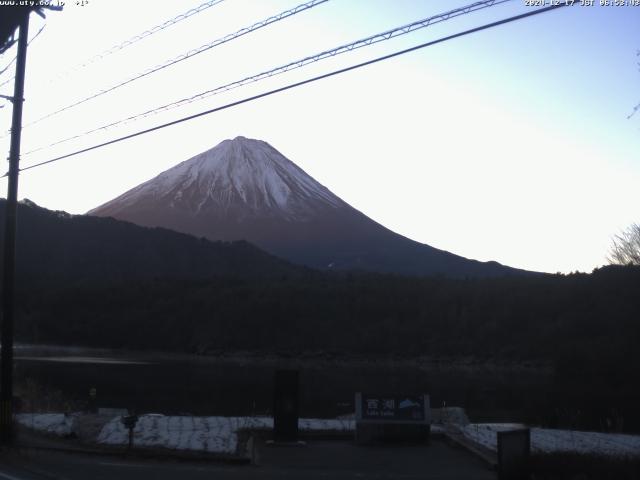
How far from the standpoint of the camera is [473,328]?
3255 inches

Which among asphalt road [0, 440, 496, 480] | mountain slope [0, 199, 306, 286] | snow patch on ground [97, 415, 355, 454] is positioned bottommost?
asphalt road [0, 440, 496, 480]

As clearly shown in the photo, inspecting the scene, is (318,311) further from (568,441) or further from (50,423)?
(568,441)

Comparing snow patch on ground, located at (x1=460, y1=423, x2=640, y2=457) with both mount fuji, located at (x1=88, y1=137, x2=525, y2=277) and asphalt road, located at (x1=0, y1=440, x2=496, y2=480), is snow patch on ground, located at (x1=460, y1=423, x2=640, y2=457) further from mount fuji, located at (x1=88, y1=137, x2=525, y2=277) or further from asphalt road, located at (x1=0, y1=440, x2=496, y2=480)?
mount fuji, located at (x1=88, y1=137, x2=525, y2=277)

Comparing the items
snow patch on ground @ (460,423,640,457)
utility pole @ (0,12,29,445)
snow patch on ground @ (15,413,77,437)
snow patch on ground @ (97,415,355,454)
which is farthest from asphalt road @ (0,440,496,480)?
utility pole @ (0,12,29,445)

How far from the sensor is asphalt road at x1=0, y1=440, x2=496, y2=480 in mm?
13141

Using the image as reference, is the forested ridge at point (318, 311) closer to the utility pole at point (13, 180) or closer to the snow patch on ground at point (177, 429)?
the snow patch on ground at point (177, 429)

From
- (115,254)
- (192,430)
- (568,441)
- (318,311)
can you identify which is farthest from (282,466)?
(115,254)

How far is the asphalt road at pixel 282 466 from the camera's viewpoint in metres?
13.1

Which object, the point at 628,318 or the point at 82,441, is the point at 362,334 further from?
the point at 82,441

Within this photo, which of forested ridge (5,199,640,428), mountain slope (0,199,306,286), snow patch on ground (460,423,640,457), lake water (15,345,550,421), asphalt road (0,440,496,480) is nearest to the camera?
asphalt road (0,440,496,480)

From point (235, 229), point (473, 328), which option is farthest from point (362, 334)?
point (235, 229)

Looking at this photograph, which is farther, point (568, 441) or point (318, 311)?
point (318, 311)

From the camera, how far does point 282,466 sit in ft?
46.8

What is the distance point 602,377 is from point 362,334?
32.4m
